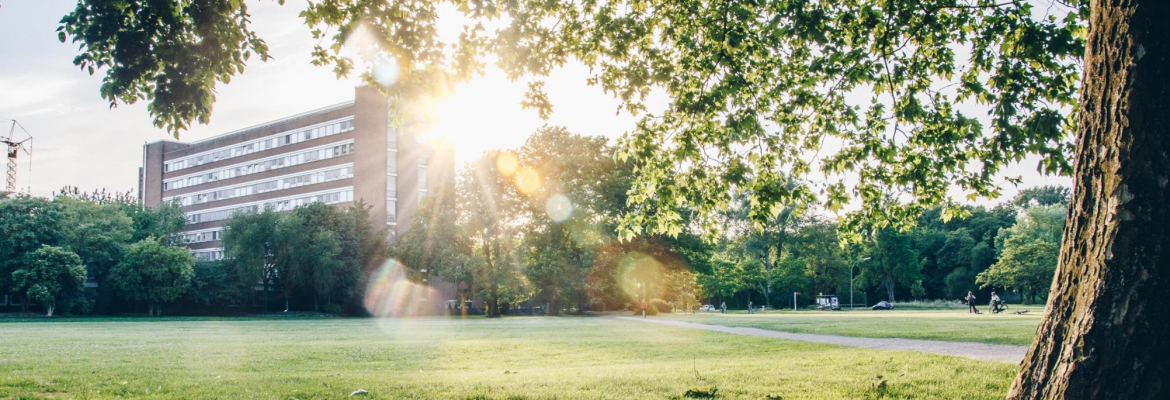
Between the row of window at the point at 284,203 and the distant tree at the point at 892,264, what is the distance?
205 feet

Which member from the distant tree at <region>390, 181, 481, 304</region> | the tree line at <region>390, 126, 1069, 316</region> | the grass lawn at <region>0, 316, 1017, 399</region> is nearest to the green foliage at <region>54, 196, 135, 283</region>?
the tree line at <region>390, 126, 1069, 316</region>

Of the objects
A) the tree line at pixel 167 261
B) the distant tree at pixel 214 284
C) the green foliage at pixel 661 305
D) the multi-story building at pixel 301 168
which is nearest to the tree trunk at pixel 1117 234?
the green foliage at pixel 661 305

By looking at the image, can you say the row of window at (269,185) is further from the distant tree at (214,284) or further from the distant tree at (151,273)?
the distant tree at (151,273)

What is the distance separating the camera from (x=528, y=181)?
175ft

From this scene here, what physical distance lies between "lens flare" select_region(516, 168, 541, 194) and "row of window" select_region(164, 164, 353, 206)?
28.4 meters

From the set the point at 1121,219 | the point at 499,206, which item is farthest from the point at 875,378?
the point at 499,206

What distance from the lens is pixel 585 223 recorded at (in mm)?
47219

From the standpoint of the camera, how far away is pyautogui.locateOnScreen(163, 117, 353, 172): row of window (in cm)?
7775

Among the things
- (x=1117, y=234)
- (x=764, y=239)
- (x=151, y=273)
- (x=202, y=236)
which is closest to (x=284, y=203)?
(x=202, y=236)

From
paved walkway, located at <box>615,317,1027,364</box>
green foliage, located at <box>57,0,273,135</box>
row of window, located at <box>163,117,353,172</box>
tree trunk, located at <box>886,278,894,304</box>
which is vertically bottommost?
tree trunk, located at <box>886,278,894,304</box>

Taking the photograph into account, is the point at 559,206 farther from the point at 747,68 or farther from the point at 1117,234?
the point at 1117,234

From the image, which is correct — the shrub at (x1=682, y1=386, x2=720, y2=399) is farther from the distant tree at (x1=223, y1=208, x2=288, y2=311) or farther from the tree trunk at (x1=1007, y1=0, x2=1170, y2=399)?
the distant tree at (x1=223, y1=208, x2=288, y2=311)

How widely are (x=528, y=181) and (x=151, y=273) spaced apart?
2970 centimetres

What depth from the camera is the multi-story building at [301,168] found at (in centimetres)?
7362
